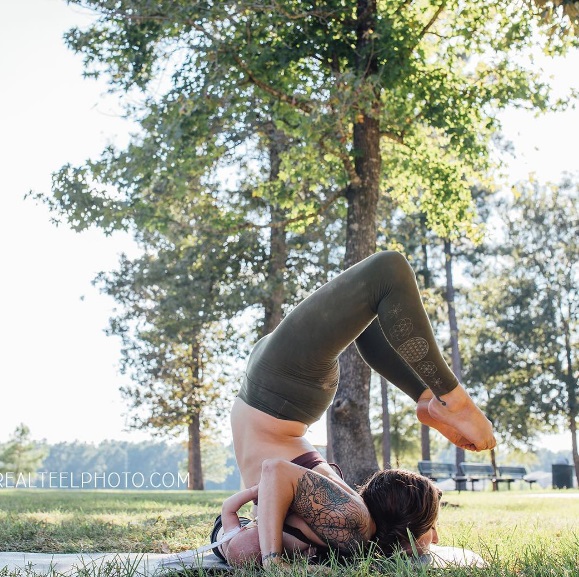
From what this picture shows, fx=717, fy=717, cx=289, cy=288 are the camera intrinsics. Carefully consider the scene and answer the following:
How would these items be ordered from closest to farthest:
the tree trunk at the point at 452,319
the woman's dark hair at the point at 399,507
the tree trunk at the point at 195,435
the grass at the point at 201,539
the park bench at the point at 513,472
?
the grass at the point at 201,539
the woman's dark hair at the point at 399,507
the tree trunk at the point at 452,319
the tree trunk at the point at 195,435
the park bench at the point at 513,472

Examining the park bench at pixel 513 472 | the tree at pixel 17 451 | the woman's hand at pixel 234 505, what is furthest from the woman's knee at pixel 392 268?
the tree at pixel 17 451

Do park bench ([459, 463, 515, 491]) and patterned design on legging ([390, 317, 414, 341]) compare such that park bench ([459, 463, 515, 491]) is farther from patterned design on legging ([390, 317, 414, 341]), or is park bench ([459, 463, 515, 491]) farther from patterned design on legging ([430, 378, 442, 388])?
patterned design on legging ([390, 317, 414, 341])

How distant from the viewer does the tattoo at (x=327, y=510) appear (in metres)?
3.19

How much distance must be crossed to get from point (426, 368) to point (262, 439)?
0.98 m

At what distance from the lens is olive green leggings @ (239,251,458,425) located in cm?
326

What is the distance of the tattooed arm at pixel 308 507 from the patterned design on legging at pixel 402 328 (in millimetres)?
Answer: 733

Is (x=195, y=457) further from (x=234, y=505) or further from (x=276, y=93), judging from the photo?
(x=234, y=505)

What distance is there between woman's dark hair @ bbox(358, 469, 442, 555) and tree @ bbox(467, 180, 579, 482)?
95.4 ft

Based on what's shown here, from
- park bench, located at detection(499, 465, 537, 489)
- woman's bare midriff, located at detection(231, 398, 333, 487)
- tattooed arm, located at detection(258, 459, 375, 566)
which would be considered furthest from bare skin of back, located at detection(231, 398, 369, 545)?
park bench, located at detection(499, 465, 537, 489)

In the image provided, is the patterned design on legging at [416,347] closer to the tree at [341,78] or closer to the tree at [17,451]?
the tree at [341,78]

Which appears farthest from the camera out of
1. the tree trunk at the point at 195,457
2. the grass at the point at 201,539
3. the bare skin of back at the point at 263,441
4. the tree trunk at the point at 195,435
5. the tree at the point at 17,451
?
the tree at the point at 17,451

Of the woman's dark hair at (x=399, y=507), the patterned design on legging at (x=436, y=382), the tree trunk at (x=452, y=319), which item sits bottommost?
the woman's dark hair at (x=399, y=507)

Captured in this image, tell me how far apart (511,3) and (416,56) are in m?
1.54

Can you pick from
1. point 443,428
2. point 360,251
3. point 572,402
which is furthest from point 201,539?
point 572,402
